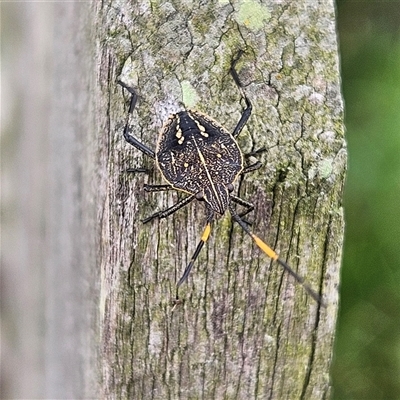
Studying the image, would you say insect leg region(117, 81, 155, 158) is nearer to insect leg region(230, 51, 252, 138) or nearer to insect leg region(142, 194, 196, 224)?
insect leg region(142, 194, 196, 224)

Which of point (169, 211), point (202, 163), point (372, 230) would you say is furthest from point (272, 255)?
point (372, 230)

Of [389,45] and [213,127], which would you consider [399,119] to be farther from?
[213,127]

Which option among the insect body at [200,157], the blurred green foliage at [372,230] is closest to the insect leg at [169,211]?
the insect body at [200,157]

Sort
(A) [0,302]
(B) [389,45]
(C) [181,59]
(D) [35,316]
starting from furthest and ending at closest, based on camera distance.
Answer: (A) [0,302]
(D) [35,316]
(B) [389,45]
(C) [181,59]

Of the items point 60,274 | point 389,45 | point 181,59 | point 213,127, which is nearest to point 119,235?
point 213,127

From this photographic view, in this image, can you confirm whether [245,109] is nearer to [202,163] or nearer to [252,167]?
[252,167]
